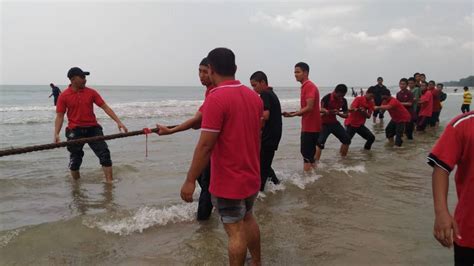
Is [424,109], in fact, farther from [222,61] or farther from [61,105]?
[222,61]

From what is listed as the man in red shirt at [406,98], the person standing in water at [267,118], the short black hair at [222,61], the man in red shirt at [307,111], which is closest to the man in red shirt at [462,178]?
the short black hair at [222,61]

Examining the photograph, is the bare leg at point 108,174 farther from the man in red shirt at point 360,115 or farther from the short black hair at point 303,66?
the man in red shirt at point 360,115

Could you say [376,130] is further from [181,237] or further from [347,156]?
[181,237]

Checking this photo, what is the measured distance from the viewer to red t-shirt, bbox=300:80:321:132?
6316 mm

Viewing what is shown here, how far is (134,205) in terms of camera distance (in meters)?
5.40

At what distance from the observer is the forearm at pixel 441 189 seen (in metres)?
2.01

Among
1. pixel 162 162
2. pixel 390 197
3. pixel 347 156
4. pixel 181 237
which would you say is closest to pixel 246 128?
pixel 181 237

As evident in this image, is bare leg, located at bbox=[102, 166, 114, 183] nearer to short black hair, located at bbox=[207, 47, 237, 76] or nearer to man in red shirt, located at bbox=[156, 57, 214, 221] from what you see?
man in red shirt, located at bbox=[156, 57, 214, 221]

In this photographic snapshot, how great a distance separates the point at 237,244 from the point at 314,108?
4012 millimetres

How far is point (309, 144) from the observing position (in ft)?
22.0

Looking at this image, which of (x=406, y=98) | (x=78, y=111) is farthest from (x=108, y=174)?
(x=406, y=98)

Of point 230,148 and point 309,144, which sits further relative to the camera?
point 309,144

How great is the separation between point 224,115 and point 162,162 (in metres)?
5.94

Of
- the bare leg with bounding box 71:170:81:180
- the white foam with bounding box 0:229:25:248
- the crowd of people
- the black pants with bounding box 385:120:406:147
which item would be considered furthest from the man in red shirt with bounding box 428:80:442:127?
the white foam with bounding box 0:229:25:248
